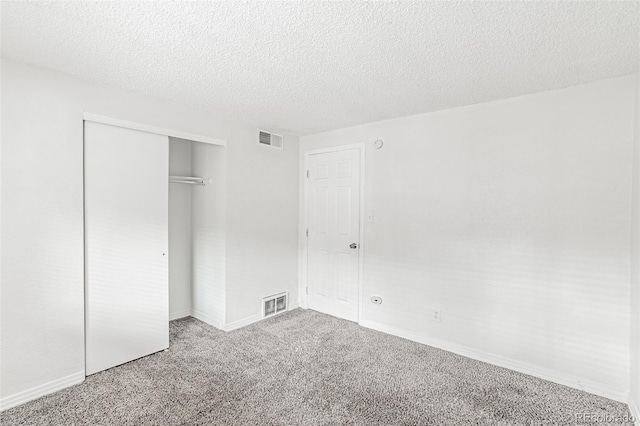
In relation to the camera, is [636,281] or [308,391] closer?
[636,281]

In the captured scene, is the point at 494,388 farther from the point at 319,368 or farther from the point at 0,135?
the point at 0,135

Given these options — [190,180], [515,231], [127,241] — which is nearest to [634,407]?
[515,231]

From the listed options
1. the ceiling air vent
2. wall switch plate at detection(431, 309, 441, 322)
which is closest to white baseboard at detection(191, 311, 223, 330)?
the ceiling air vent

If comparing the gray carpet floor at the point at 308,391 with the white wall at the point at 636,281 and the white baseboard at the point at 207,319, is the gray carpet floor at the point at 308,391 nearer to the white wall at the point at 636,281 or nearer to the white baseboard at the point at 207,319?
the white wall at the point at 636,281

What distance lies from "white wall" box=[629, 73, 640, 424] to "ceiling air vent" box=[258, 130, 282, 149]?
3270 mm

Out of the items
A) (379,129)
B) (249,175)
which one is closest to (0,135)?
(249,175)

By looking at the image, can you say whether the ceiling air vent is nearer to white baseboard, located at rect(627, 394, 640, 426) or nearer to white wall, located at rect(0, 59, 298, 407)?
white wall, located at rect(0, 59, 298, 407)

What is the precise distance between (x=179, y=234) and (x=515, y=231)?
3492 mm

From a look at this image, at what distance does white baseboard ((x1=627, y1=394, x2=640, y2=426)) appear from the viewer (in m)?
2.06

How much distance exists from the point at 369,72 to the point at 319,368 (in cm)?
237

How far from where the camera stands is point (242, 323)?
3.64 m

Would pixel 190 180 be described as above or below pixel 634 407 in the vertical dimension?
above

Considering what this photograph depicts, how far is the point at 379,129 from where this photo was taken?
11.7ft

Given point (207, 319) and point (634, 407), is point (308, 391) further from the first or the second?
point (634, 407)
